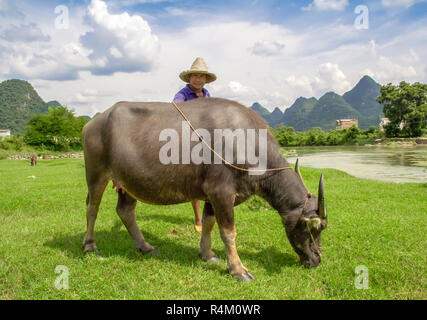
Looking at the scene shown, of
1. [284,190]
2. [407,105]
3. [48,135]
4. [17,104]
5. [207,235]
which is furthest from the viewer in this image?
[17,104]

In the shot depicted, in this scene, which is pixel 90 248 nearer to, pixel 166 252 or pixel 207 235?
pixel 166 252

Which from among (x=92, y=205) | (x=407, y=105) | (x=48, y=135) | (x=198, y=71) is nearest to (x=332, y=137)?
(x=407, y=105)

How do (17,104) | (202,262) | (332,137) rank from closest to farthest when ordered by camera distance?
(202,262) → (332,137) → (17,104)

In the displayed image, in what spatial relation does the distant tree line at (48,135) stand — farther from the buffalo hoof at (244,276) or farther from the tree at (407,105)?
the tree at (407,105)

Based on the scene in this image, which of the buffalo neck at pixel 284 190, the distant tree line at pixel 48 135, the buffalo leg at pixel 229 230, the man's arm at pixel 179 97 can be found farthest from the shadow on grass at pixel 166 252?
the distant tree line at pixel 48 135

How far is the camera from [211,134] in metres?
3.53

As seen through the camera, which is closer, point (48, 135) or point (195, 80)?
point (195, 80)

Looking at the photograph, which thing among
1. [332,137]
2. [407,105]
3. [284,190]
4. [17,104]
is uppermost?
[17,104]

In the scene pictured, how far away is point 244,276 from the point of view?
10.9ft

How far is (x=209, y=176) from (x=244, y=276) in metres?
1.20

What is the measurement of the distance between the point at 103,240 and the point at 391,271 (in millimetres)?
3965

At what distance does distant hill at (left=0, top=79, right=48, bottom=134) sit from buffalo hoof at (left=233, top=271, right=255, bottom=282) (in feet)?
358

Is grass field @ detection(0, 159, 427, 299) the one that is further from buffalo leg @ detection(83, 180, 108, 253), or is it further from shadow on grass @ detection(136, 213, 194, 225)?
buffalo leg @ detection(83, 180, 108, 253)
